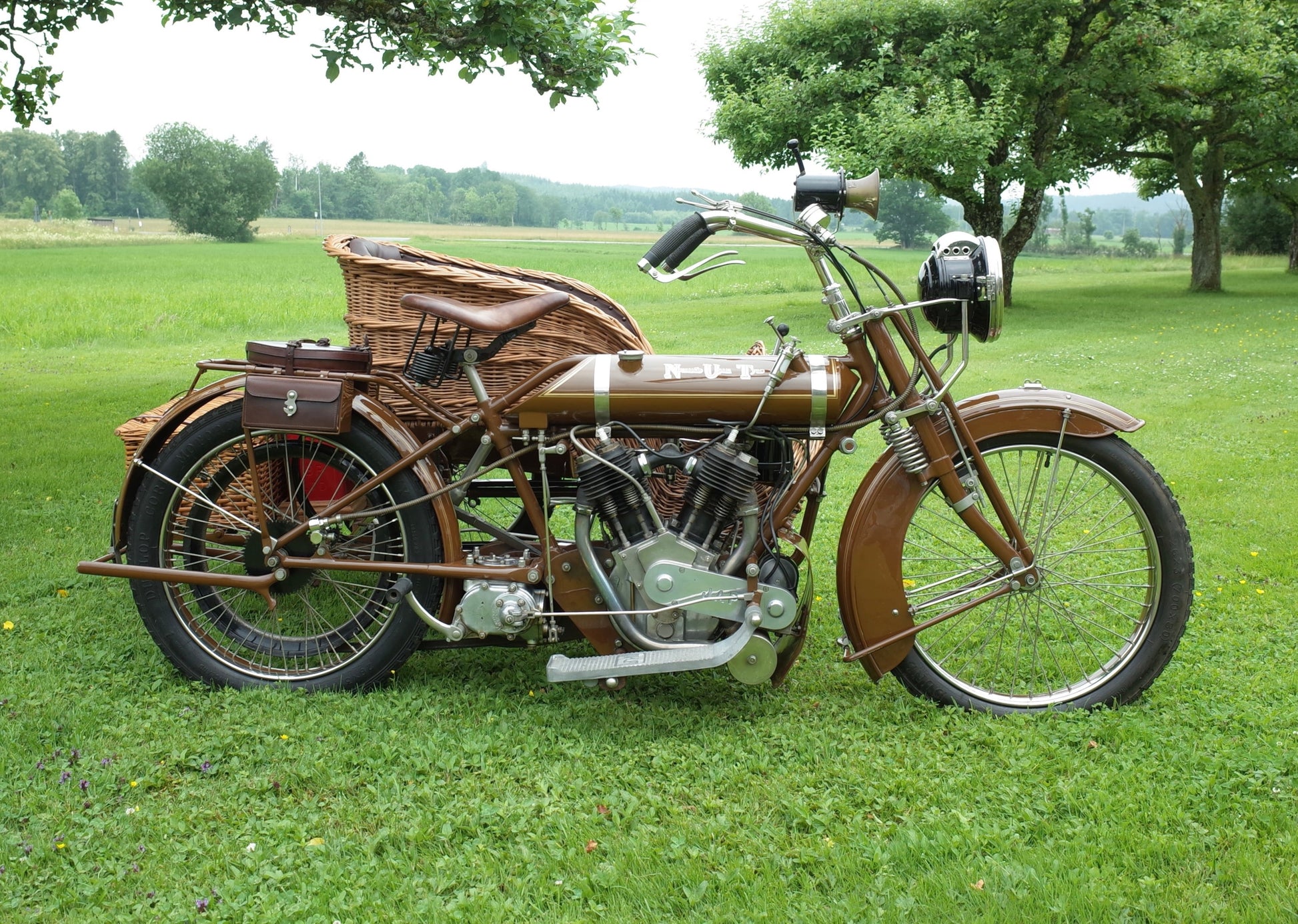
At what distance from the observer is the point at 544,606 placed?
359 cm

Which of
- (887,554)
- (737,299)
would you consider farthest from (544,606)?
(737,299)

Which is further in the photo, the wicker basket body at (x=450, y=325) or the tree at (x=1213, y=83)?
the tree at (x=1213, y=83)

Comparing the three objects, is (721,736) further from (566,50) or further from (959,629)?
(566,50)

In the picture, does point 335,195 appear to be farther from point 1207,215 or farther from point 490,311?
point 490,311

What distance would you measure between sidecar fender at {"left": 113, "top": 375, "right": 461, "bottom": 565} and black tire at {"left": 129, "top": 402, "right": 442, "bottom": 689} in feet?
0.16

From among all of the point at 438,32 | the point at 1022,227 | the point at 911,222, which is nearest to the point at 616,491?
the point at 438,32

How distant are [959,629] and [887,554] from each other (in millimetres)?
925

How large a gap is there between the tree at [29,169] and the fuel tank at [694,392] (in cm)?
6638

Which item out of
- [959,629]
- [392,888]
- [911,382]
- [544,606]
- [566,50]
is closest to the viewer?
[392,888]

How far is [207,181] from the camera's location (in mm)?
57156

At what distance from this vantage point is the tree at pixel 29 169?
198 feet

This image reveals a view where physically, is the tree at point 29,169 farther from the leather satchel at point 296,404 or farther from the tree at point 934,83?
the leather satchel at point 296,404

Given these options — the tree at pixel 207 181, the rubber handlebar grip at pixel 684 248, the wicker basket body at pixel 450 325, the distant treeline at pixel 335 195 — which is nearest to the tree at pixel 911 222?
the distant treeline at pixel 335 195

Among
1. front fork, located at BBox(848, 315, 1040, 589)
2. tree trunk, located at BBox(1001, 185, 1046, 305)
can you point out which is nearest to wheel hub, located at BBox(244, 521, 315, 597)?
front fork, located at BBox(848, 315, 1040, 589)
